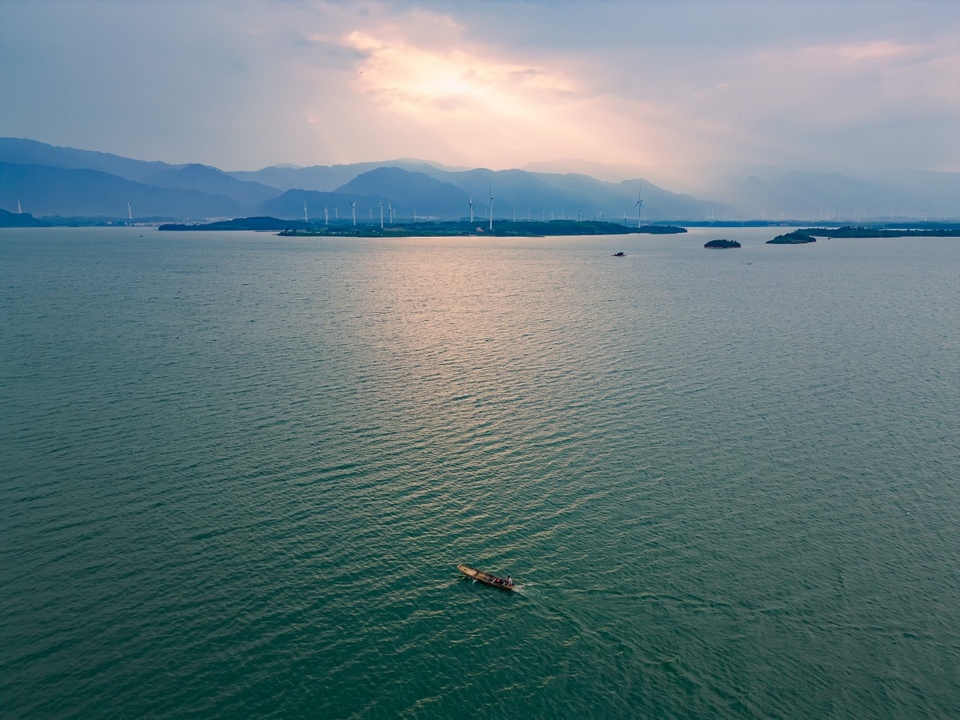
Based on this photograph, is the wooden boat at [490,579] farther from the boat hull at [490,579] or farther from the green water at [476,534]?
the green water at [476,534]

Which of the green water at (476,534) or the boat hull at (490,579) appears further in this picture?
the boat hull at (490,579)

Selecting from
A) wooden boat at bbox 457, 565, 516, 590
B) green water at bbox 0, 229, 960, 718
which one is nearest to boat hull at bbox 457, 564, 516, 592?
wooden boat at bbox 457, 565, 516, 590

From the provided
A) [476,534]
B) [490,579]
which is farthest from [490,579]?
[476,534]

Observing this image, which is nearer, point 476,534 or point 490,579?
point 490,579

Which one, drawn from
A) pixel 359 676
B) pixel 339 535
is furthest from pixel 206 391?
pixel 359 676

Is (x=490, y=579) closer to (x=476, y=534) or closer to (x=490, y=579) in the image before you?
(x=490, y=579)

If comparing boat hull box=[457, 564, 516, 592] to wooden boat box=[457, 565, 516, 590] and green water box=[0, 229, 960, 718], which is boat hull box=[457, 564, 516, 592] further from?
green water box=[0, 229, 960, 718]

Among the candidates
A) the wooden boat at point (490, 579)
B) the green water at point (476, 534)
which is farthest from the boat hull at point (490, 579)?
the green water at point (476, 534)

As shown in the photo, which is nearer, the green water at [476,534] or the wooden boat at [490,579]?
the green water at [476,534]
